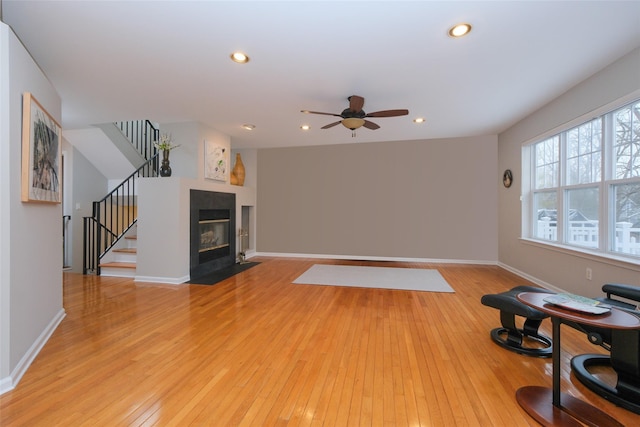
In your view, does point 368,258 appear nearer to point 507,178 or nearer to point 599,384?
point 507,178

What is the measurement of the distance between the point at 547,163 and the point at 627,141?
4.96 ft

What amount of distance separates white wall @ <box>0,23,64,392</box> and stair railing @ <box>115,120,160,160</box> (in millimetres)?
3996

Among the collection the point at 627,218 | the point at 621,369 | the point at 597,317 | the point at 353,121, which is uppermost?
the point at 353,121

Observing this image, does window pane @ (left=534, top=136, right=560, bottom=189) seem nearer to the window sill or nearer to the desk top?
the window sill

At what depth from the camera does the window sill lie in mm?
2775

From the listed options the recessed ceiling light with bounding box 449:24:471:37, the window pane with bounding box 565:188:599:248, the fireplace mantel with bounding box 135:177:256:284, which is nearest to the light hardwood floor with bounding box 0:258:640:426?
the fireplace mantel with bounding box 135:177:256:284

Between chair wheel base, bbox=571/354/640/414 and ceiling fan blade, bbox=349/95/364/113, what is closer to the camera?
chair wheel base, bbox=571/354/640/414

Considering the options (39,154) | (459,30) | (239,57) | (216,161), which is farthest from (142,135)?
(459,30)

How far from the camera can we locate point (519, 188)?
16.7 feet

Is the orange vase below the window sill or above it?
above

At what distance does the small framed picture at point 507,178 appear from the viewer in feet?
17.8

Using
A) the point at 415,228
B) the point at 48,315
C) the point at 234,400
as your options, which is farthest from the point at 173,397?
the point at 415,228

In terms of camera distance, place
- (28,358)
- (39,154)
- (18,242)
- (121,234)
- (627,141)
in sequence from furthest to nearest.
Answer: (121,234) < (627,141) < (39,154) < (28,358) < (18,242)

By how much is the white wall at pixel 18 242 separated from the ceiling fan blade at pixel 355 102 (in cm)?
289
